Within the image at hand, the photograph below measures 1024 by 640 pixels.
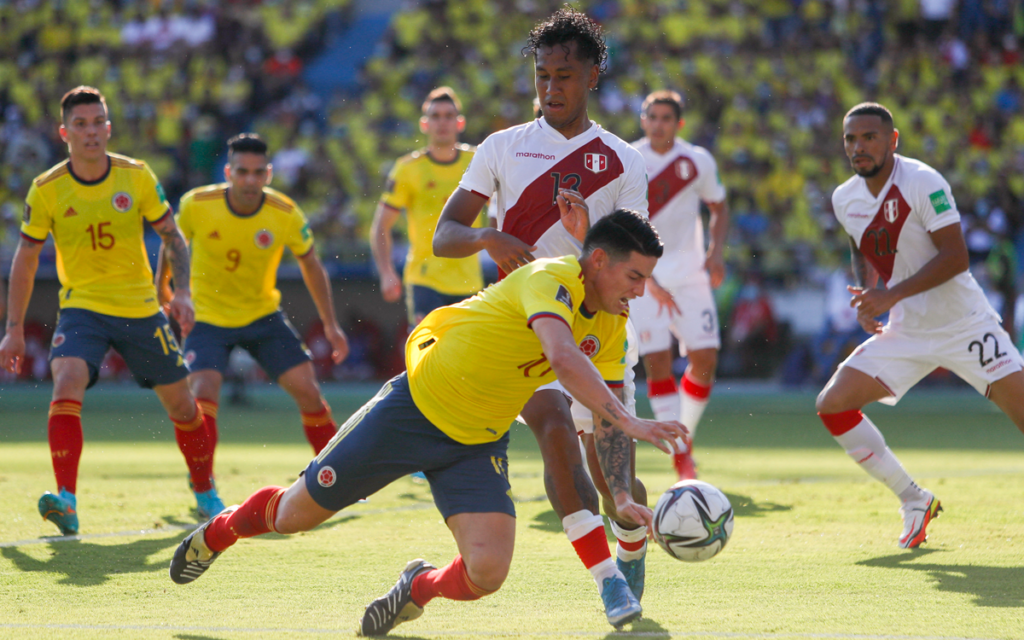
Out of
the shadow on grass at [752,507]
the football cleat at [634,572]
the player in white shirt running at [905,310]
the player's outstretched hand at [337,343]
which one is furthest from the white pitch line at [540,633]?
the player's outstretched hand at [337,343]

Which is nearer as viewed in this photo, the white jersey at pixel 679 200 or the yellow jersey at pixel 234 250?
the yellow jersey at pixel 234 250

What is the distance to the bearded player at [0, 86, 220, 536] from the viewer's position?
6949mm

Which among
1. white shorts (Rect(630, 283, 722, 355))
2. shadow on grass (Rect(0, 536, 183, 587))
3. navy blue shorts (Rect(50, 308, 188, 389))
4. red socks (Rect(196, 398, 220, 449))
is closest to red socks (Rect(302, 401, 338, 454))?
red socks (Rect(196, 398, 220, 449))

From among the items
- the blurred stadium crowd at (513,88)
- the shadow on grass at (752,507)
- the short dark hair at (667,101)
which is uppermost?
the blurred stadium crowd at (513,88)

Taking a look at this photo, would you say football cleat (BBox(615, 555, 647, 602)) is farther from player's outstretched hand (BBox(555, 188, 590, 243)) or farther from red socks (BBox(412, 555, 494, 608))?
player's outstretched hand (BBox(555, 188, 590, 243))

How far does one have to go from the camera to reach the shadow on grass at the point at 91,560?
5500mm

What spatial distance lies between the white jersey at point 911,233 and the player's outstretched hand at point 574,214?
226cm

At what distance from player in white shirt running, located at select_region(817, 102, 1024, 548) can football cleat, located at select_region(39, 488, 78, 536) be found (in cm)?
430

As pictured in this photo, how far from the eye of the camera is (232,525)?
15.8 ft

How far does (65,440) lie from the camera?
687 centimetres

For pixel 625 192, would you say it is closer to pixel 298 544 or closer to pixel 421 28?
pixel 298 544

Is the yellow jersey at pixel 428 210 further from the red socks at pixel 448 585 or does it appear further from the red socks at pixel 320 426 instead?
the red socks at pixel 448 585

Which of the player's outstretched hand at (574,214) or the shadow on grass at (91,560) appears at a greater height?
the player's outstretched hand at (574,214)

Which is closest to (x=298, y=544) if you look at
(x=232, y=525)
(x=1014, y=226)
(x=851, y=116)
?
A: (x=232, y=525)
